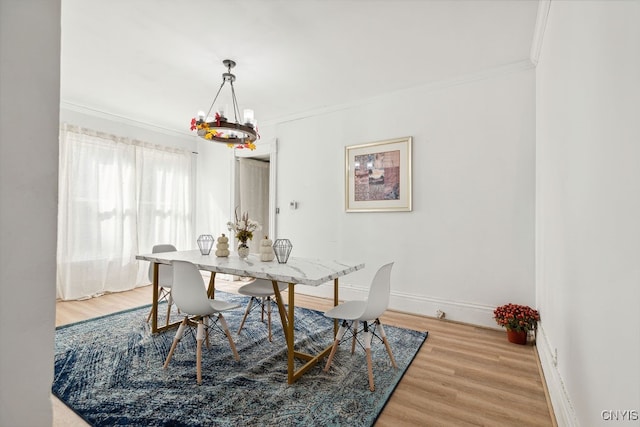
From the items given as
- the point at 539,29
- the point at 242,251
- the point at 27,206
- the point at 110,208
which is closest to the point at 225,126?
the point at 242,251

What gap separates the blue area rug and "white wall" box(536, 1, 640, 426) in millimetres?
1072

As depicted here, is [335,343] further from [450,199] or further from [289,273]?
[450,199]

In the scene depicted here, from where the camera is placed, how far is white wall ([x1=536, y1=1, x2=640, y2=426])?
0.93m

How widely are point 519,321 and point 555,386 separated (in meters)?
1.03

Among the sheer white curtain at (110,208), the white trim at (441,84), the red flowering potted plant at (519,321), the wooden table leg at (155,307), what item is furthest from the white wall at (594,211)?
the sheer white curtain at (110,208)

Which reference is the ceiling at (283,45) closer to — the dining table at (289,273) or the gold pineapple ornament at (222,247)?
the gold pineapple ornament at (222,247)

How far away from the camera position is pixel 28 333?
47 centimetres

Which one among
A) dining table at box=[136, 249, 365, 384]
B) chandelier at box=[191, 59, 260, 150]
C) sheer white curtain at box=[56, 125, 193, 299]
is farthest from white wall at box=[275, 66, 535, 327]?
sheer white curtain at box=[56, 125, 193, 299]

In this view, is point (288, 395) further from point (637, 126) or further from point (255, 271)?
point (637, 126)

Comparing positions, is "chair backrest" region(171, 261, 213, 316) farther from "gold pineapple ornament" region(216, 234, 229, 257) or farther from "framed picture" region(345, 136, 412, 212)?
"framed picture" region(345, 136, 412, 212)

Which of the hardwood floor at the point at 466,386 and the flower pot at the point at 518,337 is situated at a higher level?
the flower pot at the point at 518,337

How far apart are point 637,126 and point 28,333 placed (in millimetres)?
1479

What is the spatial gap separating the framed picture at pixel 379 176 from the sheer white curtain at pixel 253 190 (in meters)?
2.25

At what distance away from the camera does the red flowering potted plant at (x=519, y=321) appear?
2.76m
